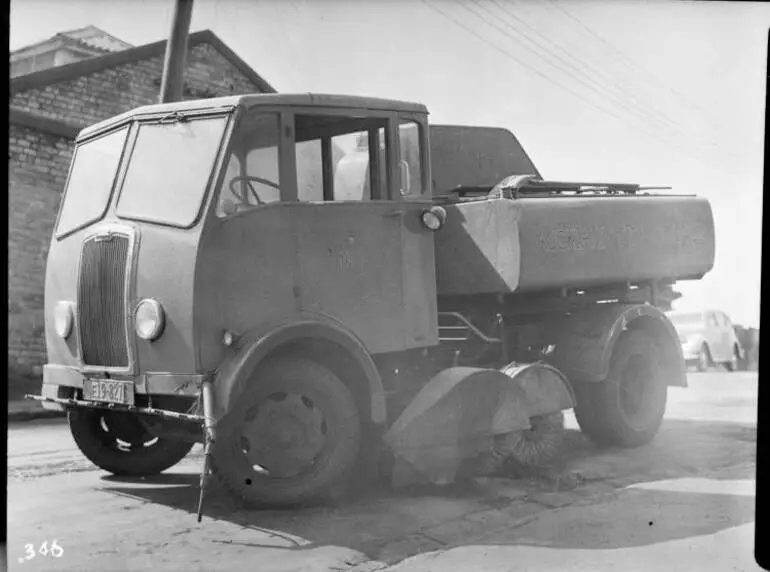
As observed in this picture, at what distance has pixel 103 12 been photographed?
5.88m

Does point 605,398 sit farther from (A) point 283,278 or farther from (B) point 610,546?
(A) point 283,278

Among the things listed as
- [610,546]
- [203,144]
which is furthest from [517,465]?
[203,144]

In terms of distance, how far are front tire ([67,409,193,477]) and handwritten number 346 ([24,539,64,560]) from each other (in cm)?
138

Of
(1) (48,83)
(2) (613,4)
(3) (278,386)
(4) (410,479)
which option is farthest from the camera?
(1) (48,83)

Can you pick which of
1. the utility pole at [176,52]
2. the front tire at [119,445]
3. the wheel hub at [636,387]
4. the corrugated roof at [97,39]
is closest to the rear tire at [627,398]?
the wheel hub at [636,387]

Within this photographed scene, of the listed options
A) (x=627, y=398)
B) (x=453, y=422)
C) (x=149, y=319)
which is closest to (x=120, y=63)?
(x=149, y=319)

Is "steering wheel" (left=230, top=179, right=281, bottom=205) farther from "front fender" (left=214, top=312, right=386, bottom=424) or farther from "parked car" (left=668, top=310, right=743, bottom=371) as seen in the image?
"parked car" (left=668, top=310, right=743, bottom=371)

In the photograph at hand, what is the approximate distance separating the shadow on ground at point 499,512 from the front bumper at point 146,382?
2.22ft

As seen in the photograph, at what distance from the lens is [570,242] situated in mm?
6855

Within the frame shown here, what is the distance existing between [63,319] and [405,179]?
2390 mm

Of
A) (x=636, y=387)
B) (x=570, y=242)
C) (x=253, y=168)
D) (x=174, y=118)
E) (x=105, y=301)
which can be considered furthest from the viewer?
(x=636, y=387)

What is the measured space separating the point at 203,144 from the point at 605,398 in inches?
154

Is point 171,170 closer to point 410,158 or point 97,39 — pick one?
point 410,158

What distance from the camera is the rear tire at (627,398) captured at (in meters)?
7.45
